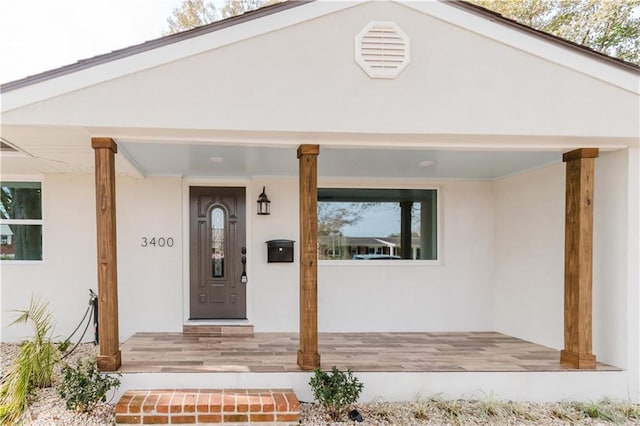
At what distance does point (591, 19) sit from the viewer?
35.8ft

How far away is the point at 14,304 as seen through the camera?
5797mm

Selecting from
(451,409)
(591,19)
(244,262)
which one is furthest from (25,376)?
(591,19)

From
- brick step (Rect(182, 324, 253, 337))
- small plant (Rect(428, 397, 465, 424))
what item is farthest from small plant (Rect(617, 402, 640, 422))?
brick step (Rect(182, 324, 253, 337))

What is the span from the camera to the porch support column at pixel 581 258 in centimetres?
419

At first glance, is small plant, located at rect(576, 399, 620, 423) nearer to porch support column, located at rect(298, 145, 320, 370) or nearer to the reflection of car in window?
porch support column, located at rect(298, 145, 320, 370)

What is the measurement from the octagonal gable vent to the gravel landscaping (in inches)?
130

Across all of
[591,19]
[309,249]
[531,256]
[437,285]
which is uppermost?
[591,19]

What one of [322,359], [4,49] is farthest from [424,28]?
[4,49]

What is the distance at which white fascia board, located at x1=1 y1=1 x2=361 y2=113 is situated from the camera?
136 inches

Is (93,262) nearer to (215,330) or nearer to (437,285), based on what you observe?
(215,330)

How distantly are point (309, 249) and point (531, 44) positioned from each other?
3057mm

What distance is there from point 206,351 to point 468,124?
13.1ft

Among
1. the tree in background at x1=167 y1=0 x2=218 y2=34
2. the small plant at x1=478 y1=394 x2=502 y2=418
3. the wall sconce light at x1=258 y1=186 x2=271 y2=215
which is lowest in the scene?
the small plant at x1=478 y1=394 x2=502 y2=418

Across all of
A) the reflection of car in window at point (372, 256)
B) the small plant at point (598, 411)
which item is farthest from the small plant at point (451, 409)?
the reflection of car in window at point (372, 256)
